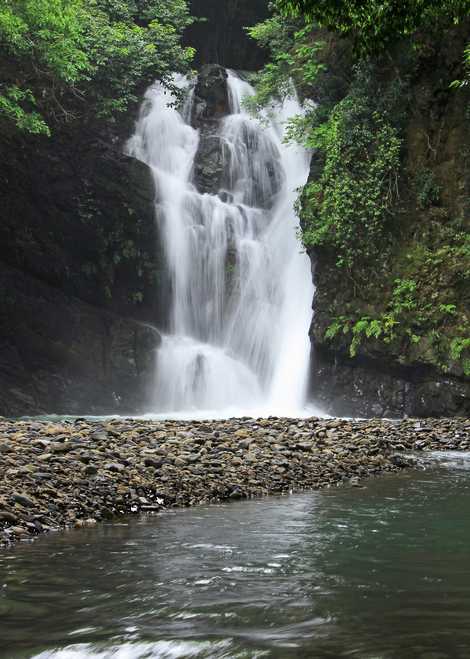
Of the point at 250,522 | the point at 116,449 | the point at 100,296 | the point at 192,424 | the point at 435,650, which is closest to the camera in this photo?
the point at 435,650

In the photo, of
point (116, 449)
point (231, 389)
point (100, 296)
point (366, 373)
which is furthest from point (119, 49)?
point (116, 449)

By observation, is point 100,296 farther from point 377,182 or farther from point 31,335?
point 377,182

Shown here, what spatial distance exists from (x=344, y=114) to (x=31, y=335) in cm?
1161

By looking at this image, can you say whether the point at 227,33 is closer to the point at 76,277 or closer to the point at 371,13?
the point at 76,277

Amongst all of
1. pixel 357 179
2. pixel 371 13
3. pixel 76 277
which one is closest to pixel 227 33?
pixel 76 277

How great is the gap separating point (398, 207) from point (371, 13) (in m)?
11.0

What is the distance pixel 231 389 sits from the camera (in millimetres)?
21078

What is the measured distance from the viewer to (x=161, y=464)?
7.64m

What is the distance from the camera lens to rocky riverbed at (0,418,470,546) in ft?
20.0

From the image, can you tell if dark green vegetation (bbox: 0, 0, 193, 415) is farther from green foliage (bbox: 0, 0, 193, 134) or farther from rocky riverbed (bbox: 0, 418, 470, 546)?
rocky riverbed (bbox: 0, 418, 470, 546)

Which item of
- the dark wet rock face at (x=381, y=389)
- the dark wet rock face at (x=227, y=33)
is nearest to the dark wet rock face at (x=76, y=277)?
the dark wet rock face at (x=381, y=389)

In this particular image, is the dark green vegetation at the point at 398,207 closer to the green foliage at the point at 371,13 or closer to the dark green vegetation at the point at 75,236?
the dark green vegetation at the point at 75,236

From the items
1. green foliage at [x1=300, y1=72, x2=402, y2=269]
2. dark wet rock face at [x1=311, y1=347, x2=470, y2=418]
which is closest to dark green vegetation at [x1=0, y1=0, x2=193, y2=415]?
dark wet rock face at [x1=311, y1=347, x2=470, y2=418]

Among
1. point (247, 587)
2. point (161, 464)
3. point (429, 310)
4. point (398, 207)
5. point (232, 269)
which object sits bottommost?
point (247, 587)
